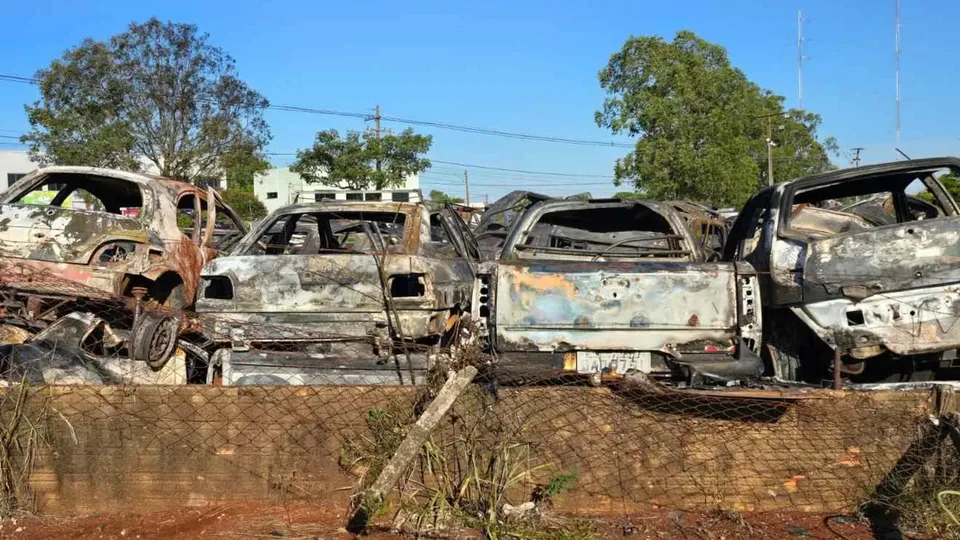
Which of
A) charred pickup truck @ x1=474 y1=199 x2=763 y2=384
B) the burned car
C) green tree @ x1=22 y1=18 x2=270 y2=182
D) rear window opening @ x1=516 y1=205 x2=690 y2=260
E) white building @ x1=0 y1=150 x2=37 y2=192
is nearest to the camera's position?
charred pickup truck @ x1=474 y1=199 x2=763 y2=384

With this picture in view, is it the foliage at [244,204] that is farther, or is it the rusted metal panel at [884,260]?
the foliage at [244,204]

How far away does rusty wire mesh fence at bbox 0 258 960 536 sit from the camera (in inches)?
155

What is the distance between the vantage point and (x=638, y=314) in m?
4.87

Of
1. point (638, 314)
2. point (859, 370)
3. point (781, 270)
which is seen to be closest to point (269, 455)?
point (638, 314)

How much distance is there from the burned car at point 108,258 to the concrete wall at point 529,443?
57.2 inches

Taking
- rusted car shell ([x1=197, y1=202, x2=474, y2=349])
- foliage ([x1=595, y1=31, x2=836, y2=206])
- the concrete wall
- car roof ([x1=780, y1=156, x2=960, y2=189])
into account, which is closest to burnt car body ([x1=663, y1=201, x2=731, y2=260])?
car roof ([x1=780, y1=156, x2=960, y2=189])

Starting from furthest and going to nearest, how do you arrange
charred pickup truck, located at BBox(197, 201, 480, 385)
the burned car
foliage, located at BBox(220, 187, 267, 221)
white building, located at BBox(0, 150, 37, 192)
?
white building, located at BBox(0, 150, 37, 192), foliage, located at BBox(220, 187, 267, 221), the burned car, charred pickup truck, located at BBox(197, 201, 480, 385)

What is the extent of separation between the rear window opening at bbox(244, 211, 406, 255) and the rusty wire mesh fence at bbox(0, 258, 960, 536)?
199 centimetres

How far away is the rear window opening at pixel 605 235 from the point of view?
18.5 ft

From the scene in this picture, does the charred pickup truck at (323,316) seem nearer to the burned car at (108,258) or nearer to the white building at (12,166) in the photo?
the burned car at (108,258)

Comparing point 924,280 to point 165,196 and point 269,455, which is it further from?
point 165,196

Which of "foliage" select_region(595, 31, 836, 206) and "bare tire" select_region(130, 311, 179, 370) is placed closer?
"bare tire" select_region(130, 311, 179, 370)

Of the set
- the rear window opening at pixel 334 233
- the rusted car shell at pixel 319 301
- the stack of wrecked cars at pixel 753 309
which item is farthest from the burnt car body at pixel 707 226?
the rusted car shell at pixel 319 301

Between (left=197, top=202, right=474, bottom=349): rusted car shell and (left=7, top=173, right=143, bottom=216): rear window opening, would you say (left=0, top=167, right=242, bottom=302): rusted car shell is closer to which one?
(left=7, top=173, right=143, bottom=216): rear window opening
